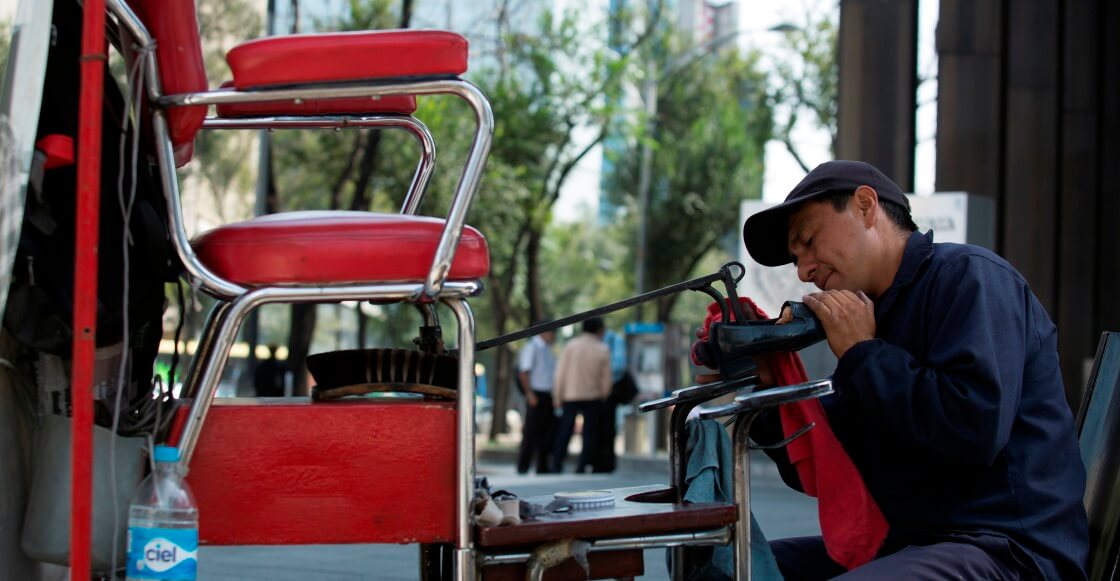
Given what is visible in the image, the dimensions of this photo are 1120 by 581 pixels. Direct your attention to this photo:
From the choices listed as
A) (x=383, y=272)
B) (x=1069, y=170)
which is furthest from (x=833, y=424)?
(x=1069, y=170)

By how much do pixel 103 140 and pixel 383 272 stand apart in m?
0.54

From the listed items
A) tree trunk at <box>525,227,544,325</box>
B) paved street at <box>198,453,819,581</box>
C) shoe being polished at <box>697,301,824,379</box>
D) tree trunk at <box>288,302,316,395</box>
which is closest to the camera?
shoe being polished at <box>697,301,824,379</box>

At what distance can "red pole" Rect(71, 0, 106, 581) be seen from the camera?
73.9 inches

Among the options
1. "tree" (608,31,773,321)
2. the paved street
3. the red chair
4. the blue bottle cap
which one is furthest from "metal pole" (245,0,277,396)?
"tree" (608,31,773,321)

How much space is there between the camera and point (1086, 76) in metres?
19.2

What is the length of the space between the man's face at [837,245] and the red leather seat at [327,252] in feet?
2.71

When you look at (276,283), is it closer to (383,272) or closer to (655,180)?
(383,272)

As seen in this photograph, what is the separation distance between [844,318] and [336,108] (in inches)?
46.1

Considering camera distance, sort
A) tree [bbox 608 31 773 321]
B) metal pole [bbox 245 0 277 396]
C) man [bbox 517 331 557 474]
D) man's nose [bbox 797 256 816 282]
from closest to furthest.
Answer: man's nose [bbox 797 256 816 282] → man [bbox 517 331 557 474] → metal pole [bbox 245 0 277 396] → tree [bbox 608 31 773 321]

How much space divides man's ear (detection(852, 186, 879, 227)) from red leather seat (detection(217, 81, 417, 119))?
0.95 meters

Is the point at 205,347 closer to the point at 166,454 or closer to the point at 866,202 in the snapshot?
the point at 166,454

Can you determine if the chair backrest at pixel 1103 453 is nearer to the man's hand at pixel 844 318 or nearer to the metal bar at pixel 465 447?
the man's hand at pixel 844 318

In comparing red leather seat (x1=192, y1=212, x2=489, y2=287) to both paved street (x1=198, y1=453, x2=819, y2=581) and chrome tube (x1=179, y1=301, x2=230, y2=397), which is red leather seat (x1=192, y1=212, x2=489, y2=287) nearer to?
chrome tube (x1=179, y1=301, x2=230, y2=397)

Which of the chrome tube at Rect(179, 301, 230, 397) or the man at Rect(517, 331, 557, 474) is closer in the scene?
the chrome tube at Rect(179, 301, 230, 397)
